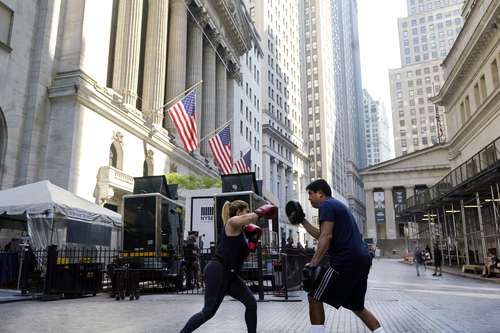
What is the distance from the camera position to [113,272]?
13.2 m

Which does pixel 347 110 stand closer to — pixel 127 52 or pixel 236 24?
pixel 236 24

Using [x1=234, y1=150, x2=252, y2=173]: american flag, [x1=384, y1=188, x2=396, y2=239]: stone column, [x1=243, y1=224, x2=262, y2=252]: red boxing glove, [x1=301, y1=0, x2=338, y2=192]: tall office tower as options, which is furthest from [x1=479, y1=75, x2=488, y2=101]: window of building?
[x1=301, y1=0, x2=338, y2=192]: tall office tower

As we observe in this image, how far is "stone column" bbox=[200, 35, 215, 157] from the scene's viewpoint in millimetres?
42000

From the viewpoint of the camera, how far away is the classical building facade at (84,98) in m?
20.3

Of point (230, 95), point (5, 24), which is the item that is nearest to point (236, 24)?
point (230, 95)

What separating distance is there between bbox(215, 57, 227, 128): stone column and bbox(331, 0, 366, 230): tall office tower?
72.7 metres

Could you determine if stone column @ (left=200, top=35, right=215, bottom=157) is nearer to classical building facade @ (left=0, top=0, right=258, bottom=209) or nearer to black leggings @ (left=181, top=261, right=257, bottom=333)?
classical building facade @ (left=0, top=0, right=258, bottom=209)

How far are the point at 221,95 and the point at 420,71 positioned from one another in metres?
107

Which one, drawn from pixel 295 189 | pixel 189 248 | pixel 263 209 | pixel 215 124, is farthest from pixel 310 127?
pixel 263 209

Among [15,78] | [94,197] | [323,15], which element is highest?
[323,15]

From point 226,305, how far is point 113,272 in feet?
14.6

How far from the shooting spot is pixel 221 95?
47.7 m

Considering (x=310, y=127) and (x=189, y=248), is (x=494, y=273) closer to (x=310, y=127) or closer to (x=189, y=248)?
(x=189, y=248)

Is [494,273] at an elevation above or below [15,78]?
below
